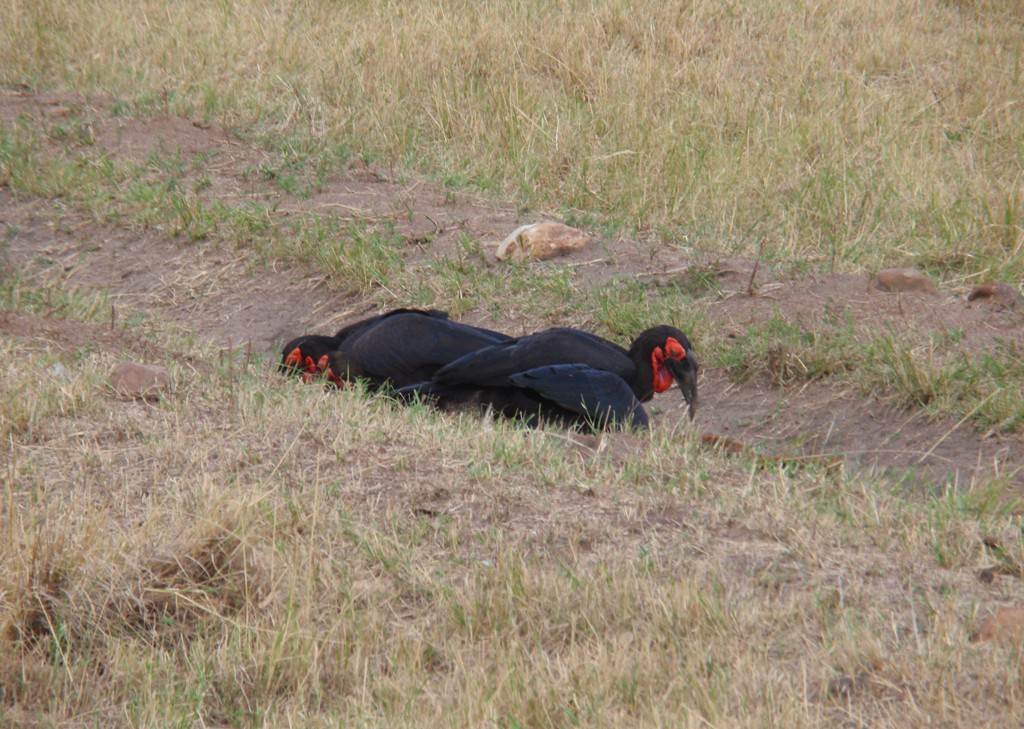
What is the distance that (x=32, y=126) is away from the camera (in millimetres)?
9805

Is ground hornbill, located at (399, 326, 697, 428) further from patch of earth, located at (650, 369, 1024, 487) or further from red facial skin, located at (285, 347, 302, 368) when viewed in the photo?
red facial skin, located at (285, 347, 302, 368)

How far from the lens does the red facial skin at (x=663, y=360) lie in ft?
20.3

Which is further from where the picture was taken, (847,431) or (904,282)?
(904,282)

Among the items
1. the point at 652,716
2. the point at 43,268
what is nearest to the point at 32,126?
the point at 43,268

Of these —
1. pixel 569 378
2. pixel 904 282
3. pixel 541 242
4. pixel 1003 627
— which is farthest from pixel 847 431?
pixel 1003 627

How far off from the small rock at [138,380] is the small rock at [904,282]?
3831mm

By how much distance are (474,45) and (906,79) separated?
3.38 m

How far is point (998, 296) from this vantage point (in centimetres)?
716

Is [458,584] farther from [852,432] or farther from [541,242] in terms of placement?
[541,242]

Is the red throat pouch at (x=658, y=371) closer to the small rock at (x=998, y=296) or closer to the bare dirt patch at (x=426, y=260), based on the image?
the bare dirt patch at (x=426, y=260)

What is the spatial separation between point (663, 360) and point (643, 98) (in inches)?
152

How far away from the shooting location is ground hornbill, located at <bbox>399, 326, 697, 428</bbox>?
5844mm

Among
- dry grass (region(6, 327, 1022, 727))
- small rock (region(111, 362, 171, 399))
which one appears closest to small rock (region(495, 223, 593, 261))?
small rock (region(111, 362, 171, 399))

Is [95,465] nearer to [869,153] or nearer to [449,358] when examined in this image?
[449,358]
